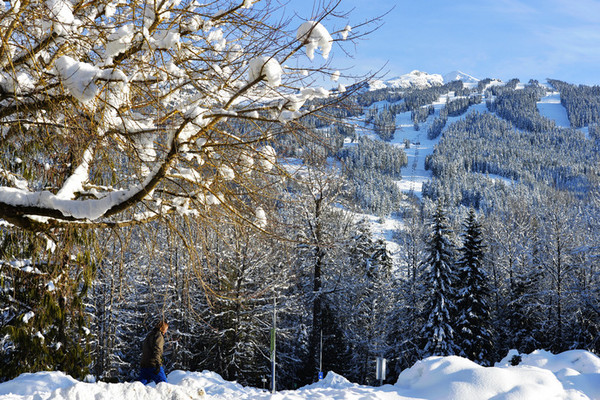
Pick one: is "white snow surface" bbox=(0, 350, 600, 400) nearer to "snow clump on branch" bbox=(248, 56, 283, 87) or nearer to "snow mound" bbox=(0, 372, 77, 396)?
"snow mound" bbox=(0, 372, 77, 396)

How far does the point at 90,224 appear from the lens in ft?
9.45

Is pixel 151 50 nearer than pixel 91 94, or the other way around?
pixel 91 94

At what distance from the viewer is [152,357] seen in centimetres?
718

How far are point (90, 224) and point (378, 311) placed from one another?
24.6 metres

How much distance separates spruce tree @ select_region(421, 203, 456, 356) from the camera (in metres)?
20.3

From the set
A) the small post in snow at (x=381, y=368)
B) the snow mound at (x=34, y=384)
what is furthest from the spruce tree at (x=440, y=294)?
the snow mound at (x=34, y=384)

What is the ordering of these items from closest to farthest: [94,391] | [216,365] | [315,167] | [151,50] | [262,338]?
[151,50], [315,167], [94,391], [216,365], [262,338]

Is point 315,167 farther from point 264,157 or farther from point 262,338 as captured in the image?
point 262,338

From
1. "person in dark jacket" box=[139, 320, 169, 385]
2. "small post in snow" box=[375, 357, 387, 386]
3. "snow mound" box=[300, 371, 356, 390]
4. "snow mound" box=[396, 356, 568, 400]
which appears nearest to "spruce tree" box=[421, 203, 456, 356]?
"small post in snow" box=[375, 357, 387, 386]

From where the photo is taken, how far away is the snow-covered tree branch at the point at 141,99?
82.3 inches

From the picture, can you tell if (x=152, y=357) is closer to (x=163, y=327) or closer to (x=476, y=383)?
(x=163, y=327)

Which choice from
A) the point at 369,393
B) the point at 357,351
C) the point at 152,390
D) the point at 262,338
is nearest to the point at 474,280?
the point at 357,351

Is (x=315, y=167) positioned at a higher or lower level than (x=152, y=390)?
higher

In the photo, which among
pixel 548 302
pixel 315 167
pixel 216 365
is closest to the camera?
pixel 315 167
